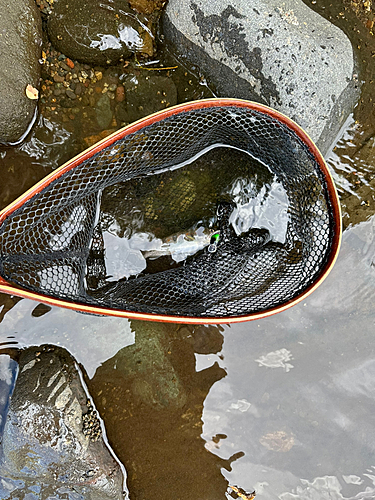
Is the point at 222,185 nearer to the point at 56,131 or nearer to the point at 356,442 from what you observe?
the point at 56,131

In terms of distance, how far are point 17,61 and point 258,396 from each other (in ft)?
10.5

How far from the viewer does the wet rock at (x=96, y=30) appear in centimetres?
267

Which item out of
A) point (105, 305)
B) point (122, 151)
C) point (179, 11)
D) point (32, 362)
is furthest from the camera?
point (32, 362)

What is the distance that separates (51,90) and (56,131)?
1.05 ft

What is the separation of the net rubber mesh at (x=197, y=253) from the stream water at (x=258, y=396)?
496mm

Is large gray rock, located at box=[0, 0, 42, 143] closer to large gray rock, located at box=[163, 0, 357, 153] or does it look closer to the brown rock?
the brown rock

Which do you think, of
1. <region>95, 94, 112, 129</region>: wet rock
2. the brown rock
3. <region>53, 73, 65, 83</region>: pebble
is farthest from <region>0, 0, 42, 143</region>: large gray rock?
the brown rock

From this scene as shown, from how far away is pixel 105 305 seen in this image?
2.24m

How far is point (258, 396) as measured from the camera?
2996 mm

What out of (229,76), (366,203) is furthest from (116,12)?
(366,203)

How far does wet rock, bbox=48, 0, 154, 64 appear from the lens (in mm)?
2672

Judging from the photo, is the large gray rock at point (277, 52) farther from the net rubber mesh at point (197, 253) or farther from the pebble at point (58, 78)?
the pebble at point (58, 78)

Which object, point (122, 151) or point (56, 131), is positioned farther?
point (56, 131)

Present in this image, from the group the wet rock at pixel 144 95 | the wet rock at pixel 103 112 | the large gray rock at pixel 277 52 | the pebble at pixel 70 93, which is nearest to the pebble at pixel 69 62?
the pebble at pixel 70 93
